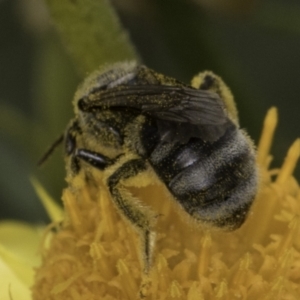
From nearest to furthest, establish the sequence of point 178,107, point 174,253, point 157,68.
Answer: point 178,107
point 174,253
point 157,68

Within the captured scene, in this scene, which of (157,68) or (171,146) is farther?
(157,68)

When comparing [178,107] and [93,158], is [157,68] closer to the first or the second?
[93,158]

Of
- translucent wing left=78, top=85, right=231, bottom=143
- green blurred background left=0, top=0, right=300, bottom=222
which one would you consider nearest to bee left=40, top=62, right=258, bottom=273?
translucent wing left=78, top=85, right=231, bottom=143

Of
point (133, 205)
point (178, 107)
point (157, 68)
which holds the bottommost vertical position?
point (157, 68)

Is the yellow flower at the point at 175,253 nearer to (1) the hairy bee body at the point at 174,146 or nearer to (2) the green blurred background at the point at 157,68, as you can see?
(1) the hairy bee body at the point at 174,146

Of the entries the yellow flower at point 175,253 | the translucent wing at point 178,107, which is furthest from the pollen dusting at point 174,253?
the translucent wing at point 178,107

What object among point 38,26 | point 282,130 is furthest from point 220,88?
point 38,26

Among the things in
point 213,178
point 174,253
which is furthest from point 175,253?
point 213,178
